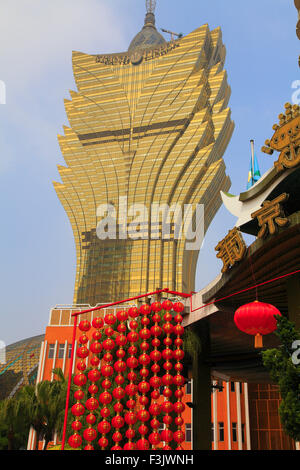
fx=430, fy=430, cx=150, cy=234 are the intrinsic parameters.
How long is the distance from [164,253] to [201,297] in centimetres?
4696

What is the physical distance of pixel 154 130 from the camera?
60031 mm

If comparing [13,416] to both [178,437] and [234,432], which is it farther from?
[234,432]

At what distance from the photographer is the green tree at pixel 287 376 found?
689cm

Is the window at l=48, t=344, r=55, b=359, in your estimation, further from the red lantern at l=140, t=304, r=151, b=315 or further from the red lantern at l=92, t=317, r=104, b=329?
the red lantern at l=140, t=304, r=151, b=315

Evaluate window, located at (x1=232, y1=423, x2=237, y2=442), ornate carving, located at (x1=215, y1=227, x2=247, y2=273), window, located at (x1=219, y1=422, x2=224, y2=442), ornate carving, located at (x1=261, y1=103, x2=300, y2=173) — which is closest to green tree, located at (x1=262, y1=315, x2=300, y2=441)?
ornate carving, located at (x1=215, y1=227, x2=247, y2=273)

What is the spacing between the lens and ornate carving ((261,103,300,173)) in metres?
8.33

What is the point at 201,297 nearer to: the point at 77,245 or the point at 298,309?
the point at 298,309

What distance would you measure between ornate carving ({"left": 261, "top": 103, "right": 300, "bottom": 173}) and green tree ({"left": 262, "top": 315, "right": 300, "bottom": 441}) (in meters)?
3.14

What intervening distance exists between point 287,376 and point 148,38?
77138 millimetres

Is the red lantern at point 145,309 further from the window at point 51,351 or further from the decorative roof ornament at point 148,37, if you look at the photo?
the decorative roof ornament at point 148,37

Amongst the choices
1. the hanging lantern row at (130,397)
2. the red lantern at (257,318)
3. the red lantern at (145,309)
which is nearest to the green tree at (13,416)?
the hanging lantern row at (130,397)

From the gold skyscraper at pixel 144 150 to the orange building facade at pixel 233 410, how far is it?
30573 millimetres

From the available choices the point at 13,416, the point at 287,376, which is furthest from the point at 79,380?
the point at 13,416
